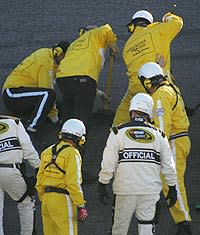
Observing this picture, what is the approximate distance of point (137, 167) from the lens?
895 cm

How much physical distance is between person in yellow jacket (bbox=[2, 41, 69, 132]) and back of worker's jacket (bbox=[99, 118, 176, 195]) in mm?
3345

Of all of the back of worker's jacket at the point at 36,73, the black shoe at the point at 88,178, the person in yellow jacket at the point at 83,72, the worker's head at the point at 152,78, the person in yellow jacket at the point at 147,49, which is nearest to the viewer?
the worker's head at the point at 152,78

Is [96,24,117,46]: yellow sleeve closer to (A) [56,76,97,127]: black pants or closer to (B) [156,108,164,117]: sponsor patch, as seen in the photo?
(A) [56,76,97,127]: black pants

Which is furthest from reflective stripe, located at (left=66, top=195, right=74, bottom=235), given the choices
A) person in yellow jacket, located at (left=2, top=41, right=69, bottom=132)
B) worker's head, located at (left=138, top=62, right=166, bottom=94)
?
person in yellow jacket, located at (left=2, top=41, right=69, bottom=132)

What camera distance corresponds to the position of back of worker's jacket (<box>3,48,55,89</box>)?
1249 cm

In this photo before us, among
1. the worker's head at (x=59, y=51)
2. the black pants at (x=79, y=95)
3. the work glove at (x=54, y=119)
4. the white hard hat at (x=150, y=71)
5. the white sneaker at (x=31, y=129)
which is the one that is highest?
the white hard hat at (x=150, y=71)

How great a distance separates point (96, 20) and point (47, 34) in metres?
0.97

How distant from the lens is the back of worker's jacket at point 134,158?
8.95 m

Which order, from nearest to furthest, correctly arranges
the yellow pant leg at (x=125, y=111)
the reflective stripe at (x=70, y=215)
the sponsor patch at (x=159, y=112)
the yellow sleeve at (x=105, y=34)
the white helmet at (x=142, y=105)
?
the reflective stripe at (x=70, y=215) < the white helmet at (x=142, y=105) < the sponsor patch at (x=159, y=112) < the yellow pant leg at (x=125, y=111) < the yellow sleeve at (x=105, y=34)

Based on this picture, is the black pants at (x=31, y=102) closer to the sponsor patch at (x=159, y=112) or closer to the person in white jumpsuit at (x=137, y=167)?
the sponsor patch at (x=159, y=112)

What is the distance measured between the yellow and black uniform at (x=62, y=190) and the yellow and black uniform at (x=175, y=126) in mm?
1197

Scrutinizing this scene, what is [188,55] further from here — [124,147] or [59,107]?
[124,147]

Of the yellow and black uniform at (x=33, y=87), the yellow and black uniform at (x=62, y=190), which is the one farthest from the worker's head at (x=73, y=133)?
the yellow and black uniform at (x=33, y=87)

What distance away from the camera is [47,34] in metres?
15.7
